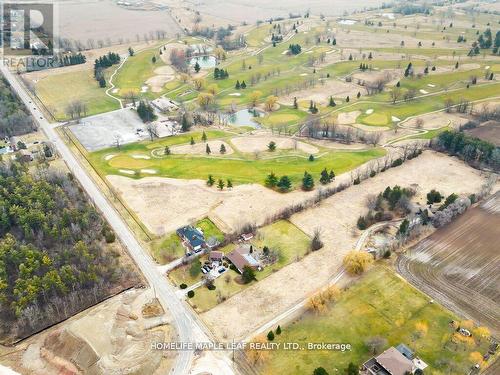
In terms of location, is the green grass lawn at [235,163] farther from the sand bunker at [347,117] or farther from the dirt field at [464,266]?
the dirt field at [464,266]

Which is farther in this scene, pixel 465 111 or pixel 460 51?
pixel 460 51

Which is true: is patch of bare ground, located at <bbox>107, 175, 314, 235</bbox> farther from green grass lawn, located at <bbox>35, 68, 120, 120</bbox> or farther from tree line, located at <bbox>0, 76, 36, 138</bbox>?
green grass lawn, located at <bbox>35, 68, 120, 120</bbox>

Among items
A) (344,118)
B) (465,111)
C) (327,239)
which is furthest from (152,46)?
(327,239)

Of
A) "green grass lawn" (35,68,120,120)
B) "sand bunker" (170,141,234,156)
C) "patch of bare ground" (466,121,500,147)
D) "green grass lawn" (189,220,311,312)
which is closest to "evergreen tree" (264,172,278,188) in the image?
"green grass lawn" (189,220,311,312)

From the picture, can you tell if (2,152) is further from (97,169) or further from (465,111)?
(465,111)

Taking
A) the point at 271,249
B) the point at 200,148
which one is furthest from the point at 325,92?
the point at 271,249

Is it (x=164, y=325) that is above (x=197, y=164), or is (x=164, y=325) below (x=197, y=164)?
below

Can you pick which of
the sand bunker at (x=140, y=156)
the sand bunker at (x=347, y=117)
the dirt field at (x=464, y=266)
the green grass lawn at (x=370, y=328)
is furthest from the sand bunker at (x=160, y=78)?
the green grass lawn at (x=370, y=328)
